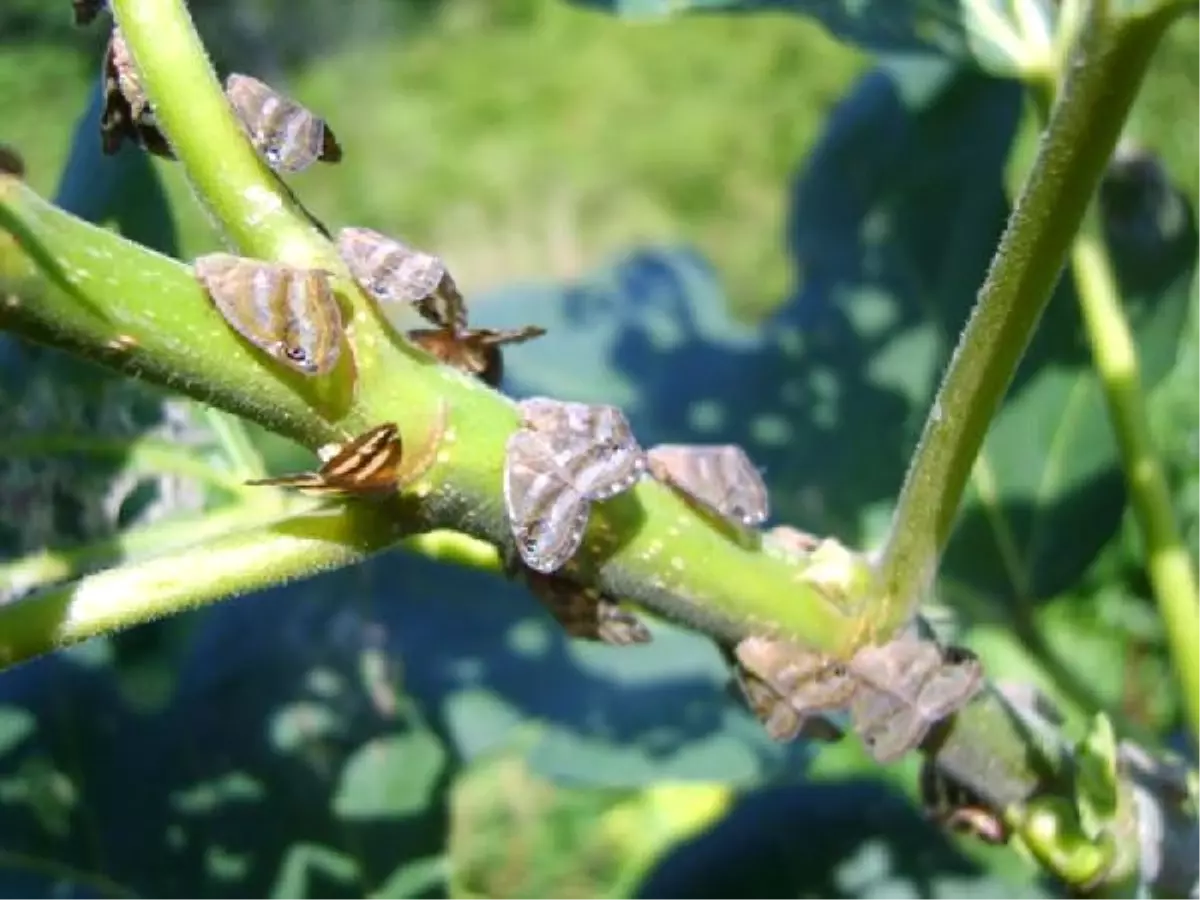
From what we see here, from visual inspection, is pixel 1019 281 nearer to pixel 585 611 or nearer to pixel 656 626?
pixel 585 611

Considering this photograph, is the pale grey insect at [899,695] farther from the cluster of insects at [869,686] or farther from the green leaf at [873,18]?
the green leaf at [873,18]

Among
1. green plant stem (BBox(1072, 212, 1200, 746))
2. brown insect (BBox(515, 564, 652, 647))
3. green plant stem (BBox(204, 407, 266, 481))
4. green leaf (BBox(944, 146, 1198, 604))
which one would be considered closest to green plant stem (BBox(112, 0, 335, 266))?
brown insect (BBox(515, 564, 652, 647))

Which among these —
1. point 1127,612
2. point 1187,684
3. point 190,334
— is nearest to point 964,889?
point 1187,684

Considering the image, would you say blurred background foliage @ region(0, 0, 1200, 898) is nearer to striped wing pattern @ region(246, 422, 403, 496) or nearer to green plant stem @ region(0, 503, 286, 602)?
green plant stem @ region(0, 503, 286, 602)

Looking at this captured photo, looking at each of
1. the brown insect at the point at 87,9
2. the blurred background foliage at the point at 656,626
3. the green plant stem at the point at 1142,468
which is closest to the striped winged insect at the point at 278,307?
the brown insect at the point at 87,9

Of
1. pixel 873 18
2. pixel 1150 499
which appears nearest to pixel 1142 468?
pixel 1150 499

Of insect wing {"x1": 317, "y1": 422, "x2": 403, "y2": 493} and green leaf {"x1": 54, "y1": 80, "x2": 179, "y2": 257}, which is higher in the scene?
insect wing {"x1": 317, "y1": 422, "x2": 403, "y2": 493}
